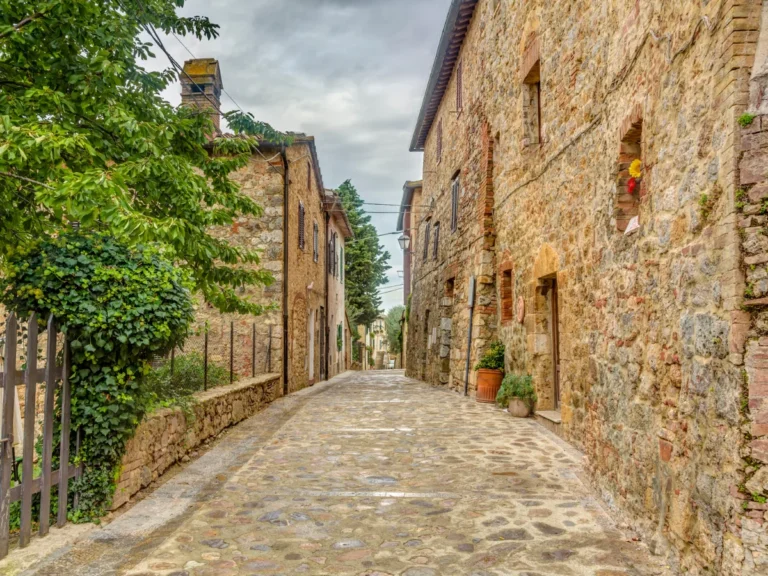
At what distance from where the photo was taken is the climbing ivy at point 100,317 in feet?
13.1

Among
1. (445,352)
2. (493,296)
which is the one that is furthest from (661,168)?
(445,352)

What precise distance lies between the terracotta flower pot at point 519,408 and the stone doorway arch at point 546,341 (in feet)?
0.92

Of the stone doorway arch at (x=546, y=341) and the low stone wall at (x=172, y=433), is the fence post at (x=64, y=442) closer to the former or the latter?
the low stone wall at (x=172, y=433)

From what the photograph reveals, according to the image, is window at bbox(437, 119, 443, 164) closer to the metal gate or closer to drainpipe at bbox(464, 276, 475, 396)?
drainpipe at bbox(464, 276, 475, 396)

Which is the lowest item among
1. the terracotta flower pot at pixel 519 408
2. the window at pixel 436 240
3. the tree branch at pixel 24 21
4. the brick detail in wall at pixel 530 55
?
the terracotta flower pot at pixel 519 408

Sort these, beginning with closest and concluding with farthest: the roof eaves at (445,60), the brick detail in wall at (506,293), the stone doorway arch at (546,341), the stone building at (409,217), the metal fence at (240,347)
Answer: the stone doorway arch at (546,341)
the brick detail in wall at (506,293)
the metal fence at (240,347)
the roof eaves at (445,60)
the stone building at (409,217)

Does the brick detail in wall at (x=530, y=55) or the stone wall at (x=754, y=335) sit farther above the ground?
the brick detail in wall at (x=530, y=55)

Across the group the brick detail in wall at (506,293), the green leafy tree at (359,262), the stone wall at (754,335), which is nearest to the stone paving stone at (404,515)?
the stone wall at (754,335)

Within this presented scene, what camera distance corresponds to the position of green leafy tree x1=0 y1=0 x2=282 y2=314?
389cm

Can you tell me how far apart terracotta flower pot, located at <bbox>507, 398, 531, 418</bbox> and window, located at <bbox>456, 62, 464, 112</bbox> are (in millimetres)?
7725

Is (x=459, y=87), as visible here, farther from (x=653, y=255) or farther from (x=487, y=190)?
(x=653, y=255)

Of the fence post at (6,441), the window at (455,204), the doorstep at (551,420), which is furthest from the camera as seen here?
the window at (455,204)

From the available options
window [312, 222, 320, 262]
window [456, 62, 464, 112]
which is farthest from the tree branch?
window [312, 222, 320, 262]

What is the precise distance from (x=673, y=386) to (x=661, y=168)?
4.40 feet
